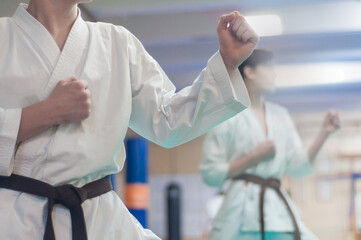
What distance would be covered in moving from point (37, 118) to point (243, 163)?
4.71 ft

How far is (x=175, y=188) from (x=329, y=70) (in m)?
5.42

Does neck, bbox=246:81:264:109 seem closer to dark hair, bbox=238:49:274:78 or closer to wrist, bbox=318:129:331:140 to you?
dark hair, bbox=238:49:274:78

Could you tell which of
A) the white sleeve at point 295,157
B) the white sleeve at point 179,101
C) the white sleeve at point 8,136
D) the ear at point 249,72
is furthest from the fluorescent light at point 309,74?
the white sleeve at point 8,136

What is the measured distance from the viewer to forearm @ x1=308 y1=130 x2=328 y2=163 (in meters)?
2.31

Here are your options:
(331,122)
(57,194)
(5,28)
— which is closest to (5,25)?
(5,28)

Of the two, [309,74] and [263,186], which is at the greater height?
[309,74]

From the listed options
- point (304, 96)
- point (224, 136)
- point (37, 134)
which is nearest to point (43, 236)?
point (37, 134)

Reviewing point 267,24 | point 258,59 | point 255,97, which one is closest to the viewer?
point 258,59

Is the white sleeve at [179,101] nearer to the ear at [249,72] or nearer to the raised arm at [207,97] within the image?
the raised arm at [207,97]

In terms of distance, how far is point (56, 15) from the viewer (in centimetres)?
114

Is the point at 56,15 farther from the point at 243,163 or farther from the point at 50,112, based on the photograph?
the point at 243,163

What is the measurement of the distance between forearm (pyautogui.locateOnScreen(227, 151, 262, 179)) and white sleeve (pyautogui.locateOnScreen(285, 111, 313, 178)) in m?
0.29

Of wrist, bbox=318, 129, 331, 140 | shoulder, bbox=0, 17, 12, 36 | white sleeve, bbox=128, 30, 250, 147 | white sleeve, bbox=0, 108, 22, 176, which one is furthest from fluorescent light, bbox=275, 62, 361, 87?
white sleeve, bbox=0, 108, 22, 176

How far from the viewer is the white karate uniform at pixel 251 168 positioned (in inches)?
87.6
